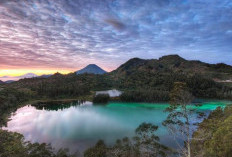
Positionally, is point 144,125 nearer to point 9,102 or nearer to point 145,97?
point 145,97

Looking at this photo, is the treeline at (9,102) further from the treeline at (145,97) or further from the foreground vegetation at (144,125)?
the treeline at (145,97)

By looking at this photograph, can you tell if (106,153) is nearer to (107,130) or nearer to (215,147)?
(215,147)

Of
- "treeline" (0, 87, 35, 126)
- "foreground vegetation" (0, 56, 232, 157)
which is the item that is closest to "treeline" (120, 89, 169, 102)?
"foreground vegetation" (0, 56, 232, 157)

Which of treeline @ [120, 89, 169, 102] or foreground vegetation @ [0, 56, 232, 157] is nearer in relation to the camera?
foreground vegetation @ [0, 56, 232, 157]

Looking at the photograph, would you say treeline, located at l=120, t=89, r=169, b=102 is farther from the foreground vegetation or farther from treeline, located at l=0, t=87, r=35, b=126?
treeline, located at l=0, t=87, r=35, b=126

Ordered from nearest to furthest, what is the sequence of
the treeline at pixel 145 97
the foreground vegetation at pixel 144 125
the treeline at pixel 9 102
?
the foreground vegetation at pixel 144 125
the treeline at pixel 9 102
the treeline at pixel 145 97

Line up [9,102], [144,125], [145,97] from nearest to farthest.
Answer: [144,125]
[9,102]
[145,97]

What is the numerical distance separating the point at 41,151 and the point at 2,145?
551 cm

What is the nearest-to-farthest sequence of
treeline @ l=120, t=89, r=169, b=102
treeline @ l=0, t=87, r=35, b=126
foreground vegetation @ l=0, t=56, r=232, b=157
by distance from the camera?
foreground vegetation @ l=0, t=56, r=232, b=157 < treeline @ l=0, t=87, r=35, b=126 < treeline @ l=120, t=89, r=169, b=102

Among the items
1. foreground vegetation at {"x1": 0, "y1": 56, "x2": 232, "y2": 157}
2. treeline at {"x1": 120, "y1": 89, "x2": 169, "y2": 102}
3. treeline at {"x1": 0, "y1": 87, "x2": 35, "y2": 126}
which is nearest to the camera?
foreground vegetation at {"x1": 0, "y1": 56, "x2": 232, "y2": 157}

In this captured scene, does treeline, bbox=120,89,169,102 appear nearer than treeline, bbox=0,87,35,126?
No

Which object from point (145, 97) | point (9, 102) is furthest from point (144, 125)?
point (9, 102)

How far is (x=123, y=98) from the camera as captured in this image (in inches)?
3159

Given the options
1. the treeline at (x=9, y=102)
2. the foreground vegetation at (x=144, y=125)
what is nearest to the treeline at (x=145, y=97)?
the foreground vegetation at (x=144, y=125)
